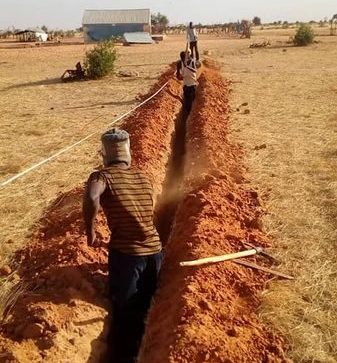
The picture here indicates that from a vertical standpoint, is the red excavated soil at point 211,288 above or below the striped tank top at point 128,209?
below

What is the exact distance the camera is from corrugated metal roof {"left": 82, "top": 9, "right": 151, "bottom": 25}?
51688 millimetres

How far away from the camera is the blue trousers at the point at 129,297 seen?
4.85 meters

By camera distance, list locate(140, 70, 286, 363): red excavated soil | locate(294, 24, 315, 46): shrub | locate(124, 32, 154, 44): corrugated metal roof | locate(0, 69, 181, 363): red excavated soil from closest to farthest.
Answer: locate(140, 70, 286, 363): red excavated soil → locate(0, 69, 181, 363): red excavated soil → locate(294, 24, 315, 46): shrub → locate(124, 32, 154, 44): corrugated metal roof

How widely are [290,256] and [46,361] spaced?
9.63ft

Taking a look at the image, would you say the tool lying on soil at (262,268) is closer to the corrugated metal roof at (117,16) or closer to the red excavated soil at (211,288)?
the red excavated soil at (211,288)

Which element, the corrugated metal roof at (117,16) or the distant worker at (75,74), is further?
the corrugated metal roof at (117,16)

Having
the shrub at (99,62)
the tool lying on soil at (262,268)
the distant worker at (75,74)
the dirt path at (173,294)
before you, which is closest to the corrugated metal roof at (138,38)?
the shrub at (99,62)

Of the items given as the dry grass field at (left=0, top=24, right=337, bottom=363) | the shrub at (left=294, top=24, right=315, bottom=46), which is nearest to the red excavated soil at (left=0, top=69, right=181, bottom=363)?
the dry grass field at (left=0, top=24, right=337, bottom=363)

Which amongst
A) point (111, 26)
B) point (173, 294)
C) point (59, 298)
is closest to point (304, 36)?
point (111, 26)

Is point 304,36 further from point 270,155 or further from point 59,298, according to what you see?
point 59,298

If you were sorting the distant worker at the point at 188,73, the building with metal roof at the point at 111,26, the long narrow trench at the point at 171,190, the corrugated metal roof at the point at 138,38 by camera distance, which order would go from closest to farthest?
the long narrow trench at the point at 171,190, the distant worker at the point at 188,73, the corrugated metal roof at the point at 138,38, the building with metal roof at the point at 111,26

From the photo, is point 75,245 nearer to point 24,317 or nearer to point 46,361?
point 24,317

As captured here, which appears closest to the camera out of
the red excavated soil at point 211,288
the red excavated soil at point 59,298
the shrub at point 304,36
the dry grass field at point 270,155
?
the red excavated soil at point 211,288

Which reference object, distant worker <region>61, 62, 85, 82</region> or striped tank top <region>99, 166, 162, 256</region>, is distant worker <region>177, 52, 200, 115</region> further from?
distant worker <region>61, 62, 85, 82</region>
